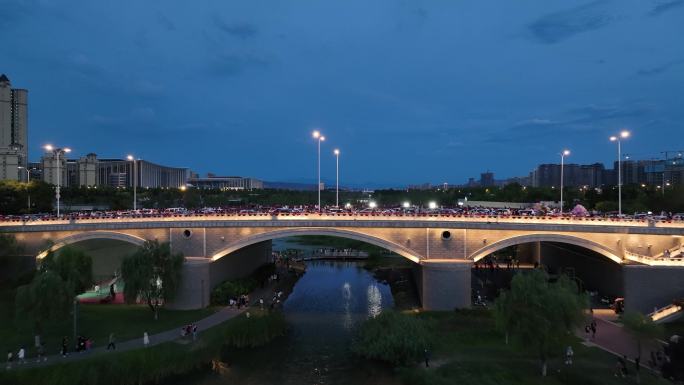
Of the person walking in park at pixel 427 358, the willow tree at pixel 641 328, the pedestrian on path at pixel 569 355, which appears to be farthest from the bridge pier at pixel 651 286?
the person walking in park at pixel 427 358

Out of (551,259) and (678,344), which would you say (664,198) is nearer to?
(551,259)

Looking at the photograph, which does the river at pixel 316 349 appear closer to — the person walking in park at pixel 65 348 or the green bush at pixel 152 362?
the green bush at pixel 152 362

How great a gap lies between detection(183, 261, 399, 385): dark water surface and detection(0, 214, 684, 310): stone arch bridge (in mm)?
7598

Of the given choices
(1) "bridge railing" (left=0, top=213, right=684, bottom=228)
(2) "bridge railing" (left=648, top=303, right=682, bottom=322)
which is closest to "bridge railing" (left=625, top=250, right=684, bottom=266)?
(1) "bridge railing" (left=0, top=213, right=684, bottom=228)

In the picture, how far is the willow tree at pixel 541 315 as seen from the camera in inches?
938

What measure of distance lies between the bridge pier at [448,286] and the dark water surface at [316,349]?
637 centimetres

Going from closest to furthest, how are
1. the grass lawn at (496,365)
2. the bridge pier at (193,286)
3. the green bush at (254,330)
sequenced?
the grass lawn at (496,365) < the green bush at (254,330) < the bridge pier at (193,286)

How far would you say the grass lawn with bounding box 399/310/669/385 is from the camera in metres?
24.3

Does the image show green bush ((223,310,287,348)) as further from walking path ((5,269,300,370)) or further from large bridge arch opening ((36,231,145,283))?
large bridge arch opening ((36,231,145,283))

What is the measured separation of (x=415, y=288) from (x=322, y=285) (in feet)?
37.5

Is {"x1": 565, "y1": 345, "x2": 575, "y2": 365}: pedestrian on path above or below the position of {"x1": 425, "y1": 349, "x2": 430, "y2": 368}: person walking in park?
above

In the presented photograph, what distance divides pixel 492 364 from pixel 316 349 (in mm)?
12397

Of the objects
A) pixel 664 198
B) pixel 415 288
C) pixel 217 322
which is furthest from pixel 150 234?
pixel 664 198

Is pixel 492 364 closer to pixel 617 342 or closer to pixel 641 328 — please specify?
pixel 641 328
